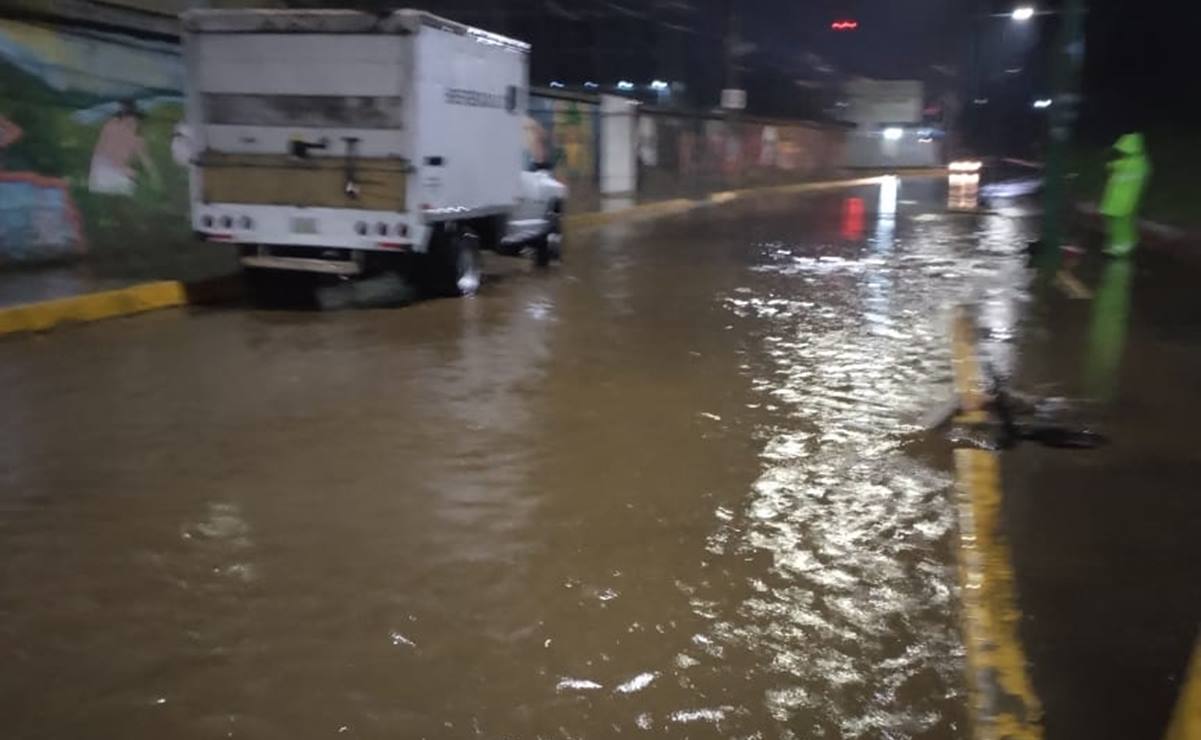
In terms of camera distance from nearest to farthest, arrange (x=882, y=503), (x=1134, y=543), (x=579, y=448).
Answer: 1. (x=1134, y=543)
2. (x=882, y=503)
3. (x=579, y=448)

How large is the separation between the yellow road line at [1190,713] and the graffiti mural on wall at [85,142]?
42.7ft

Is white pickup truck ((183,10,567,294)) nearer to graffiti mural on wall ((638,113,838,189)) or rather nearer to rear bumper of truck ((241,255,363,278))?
rear bumper of truck ((241,255,363,278))

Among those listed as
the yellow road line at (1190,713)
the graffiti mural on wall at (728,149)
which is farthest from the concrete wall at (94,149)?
the graffiti mural on wall at (728,149)

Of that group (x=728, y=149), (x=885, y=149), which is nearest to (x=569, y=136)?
(x=728, y=149)

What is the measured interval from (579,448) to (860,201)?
103ft

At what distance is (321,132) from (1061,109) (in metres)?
8.54

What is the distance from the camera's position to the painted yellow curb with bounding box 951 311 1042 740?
405 cm

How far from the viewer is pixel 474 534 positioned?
586 centimetres

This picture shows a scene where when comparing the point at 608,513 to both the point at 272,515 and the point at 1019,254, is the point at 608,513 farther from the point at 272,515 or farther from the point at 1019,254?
the point at 1019,254

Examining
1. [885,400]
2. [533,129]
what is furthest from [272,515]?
[533,129]

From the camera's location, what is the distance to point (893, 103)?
60781 millimetres

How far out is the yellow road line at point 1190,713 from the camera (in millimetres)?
3180

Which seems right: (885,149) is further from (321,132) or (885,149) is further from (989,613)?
(989,613)

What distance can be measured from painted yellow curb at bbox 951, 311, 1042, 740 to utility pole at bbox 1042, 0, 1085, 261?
833 cm
